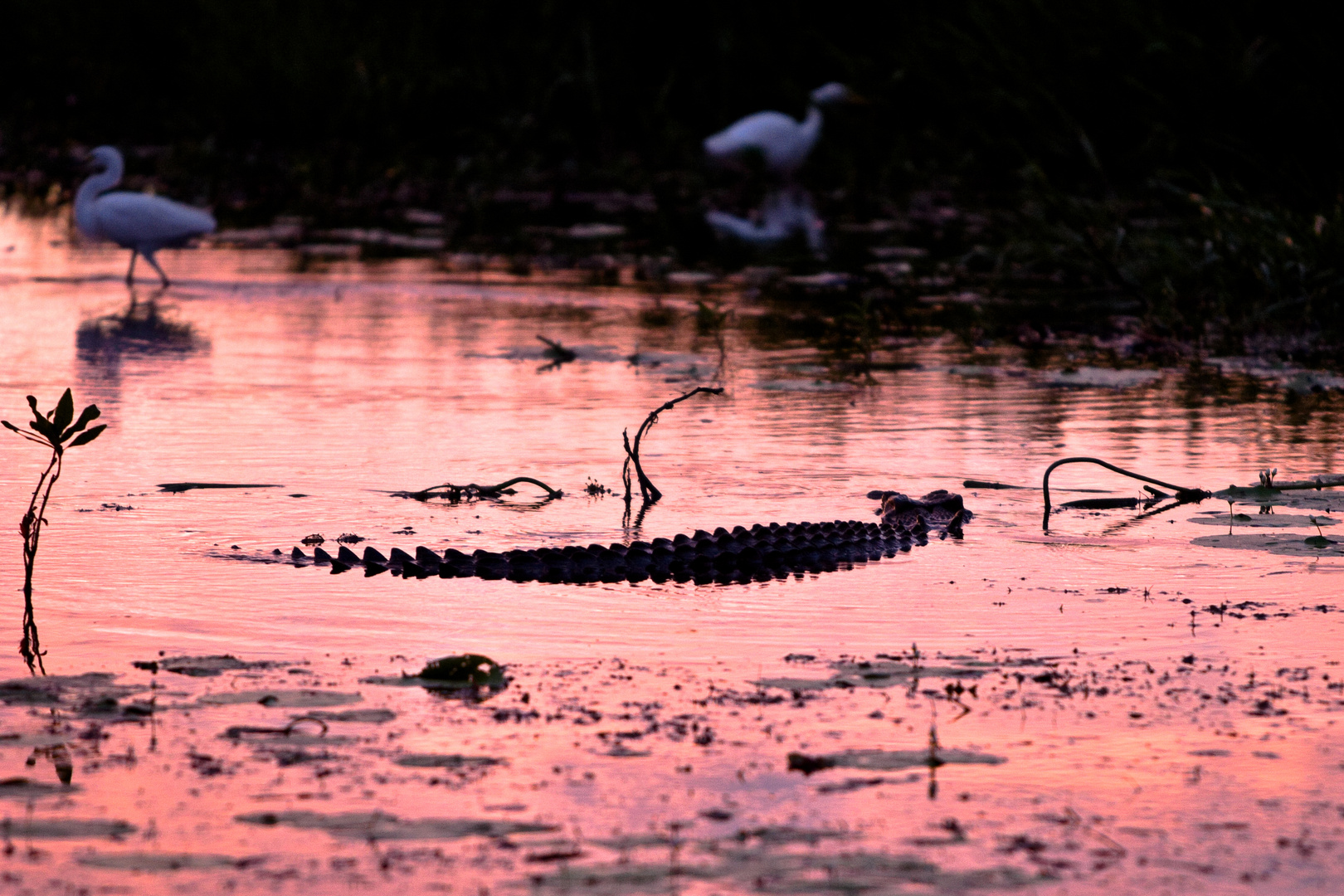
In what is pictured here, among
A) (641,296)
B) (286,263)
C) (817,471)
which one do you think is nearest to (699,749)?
(817,471)

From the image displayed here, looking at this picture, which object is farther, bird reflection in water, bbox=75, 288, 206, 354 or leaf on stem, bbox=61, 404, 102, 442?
bird reflection in water, bbox=75, 288, 206, 354

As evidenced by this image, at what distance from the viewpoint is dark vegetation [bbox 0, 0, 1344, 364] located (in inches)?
460

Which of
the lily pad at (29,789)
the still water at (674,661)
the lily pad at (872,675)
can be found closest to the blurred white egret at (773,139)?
the still water at (674,661)

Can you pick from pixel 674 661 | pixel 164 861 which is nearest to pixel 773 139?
pixel 674 661

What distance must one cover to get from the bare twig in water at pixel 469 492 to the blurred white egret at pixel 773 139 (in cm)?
1396

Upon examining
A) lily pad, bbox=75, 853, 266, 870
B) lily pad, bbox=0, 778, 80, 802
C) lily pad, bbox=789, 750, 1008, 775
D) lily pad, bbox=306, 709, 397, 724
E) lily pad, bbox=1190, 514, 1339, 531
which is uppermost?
lily pad, bbox=1190, 514, 1339, 531

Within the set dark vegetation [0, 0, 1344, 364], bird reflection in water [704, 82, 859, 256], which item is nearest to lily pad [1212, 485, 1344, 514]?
dark vegetation [0, 0, 1344, 364]

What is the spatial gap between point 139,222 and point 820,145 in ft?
34.6

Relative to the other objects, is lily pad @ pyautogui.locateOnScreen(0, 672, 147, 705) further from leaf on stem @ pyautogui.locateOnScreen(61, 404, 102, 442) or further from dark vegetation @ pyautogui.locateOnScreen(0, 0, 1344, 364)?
dark vegetation @ pyautogui.locateOnScreen(0, 0, 1344, 364)

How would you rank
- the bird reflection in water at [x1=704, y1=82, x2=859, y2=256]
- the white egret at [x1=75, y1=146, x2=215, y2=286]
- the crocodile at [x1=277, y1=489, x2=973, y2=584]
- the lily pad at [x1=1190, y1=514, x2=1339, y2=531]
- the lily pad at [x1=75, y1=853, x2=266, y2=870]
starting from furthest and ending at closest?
the bird reflection in water at [x1=704, y1=82, x2=859, y2=256], the white egret at [x1=75, y1=146, x2=215, y2=286], the lily pad at [x1=1190, y1=514, x2=1339, y2=531], the crocodile at [x1=277, y1=489, x2=973, y2=584], the lily pad at [x1=75, y1=853, x2=266, y2=870]

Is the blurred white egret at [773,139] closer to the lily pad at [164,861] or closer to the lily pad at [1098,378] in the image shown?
the lily pad at [1098,378]

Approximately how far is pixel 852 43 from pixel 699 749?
18.7 metres

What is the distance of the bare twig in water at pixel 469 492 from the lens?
6.35 m

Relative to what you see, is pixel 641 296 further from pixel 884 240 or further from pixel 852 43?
pixel 852 43
